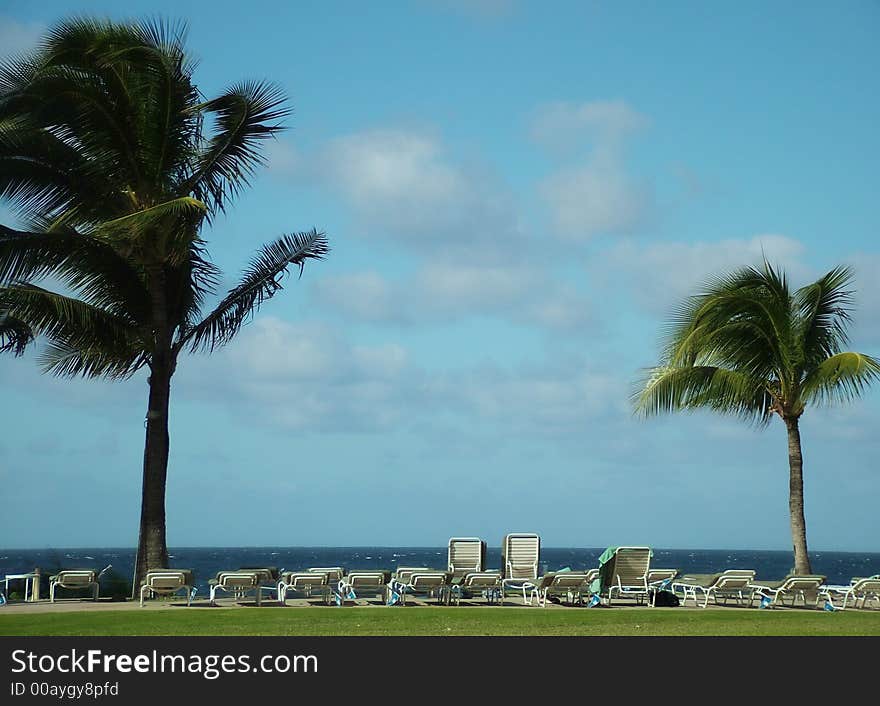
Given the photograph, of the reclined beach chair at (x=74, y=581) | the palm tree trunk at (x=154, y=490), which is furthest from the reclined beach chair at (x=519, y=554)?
the reclined beach chair at (x=74, y=581)

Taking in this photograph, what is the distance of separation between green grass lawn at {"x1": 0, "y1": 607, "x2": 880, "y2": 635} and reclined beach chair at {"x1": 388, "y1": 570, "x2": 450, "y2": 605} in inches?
40.8

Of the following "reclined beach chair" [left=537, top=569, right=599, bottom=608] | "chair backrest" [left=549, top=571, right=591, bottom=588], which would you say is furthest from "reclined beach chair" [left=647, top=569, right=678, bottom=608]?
→ "chair backrest" [left=549, top=571, right=591, bottom=588]

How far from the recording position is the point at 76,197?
20.6m

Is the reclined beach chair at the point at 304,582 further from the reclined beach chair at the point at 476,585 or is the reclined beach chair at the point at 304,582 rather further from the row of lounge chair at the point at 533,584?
the reclined beach chair at the point at 476,585

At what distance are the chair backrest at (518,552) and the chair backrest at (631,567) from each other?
2.79 meters

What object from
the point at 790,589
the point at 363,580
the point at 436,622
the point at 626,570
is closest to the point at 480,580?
the point at 363,580

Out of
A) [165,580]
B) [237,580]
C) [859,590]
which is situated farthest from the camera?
[859,590]

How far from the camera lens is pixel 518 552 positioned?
21656 millimetres

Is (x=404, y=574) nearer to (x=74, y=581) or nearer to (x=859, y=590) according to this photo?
(x=74, y=581)

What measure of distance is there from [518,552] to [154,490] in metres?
7.02

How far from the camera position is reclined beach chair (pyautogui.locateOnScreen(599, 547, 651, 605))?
1886 centimetres
